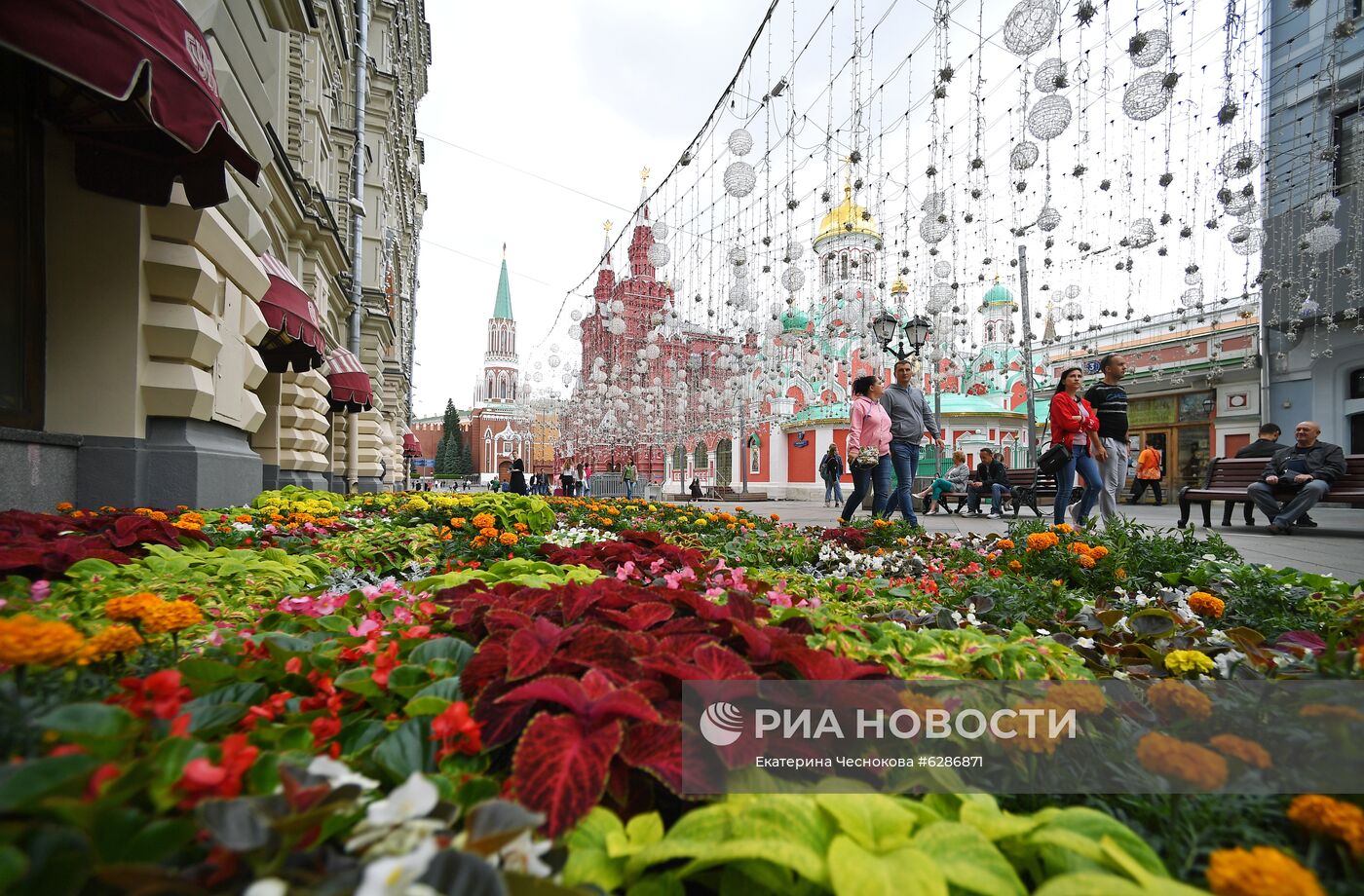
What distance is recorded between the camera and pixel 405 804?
2.38ft

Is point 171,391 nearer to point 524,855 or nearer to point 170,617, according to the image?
point 170,617

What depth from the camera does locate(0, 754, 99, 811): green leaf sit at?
603 millimetres

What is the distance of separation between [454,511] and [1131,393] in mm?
22850

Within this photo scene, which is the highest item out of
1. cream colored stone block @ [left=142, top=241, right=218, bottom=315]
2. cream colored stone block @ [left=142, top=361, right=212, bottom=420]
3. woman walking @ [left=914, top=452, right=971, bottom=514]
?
cream colored stone block @ [left=142, top=241, right=218, bottom=315]

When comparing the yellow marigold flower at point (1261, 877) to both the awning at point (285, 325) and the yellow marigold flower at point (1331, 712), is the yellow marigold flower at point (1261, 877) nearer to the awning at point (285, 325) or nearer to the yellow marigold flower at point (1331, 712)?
the yellow marigold flower at point (1331, 712)

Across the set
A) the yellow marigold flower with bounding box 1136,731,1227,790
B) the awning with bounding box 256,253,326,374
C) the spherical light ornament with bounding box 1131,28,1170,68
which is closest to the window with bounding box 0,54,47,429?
the awning with bounding box 256,253,326,374

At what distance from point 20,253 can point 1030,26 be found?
6.92 metres

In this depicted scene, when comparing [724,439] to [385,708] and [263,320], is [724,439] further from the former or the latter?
[385,708]

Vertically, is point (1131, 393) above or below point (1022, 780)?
above

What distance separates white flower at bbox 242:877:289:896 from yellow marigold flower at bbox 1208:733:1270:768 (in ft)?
4.06

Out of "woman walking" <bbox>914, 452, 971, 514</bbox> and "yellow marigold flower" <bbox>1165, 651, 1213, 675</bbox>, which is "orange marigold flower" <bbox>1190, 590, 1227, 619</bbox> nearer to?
"yellow marigold flower" <bbox>1165, 651, 1213, 675</bbox>

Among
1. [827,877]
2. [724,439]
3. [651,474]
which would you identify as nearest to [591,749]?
[827,877]

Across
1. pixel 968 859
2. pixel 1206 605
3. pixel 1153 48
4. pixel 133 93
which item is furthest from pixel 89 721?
pixel 1153 48

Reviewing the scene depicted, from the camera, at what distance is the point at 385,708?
1142mm
